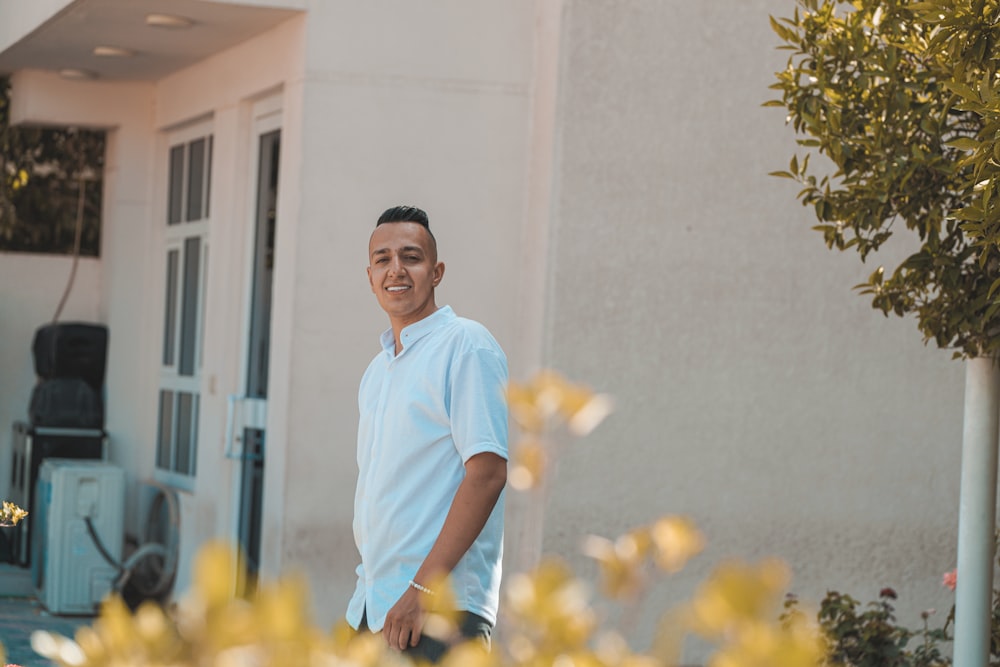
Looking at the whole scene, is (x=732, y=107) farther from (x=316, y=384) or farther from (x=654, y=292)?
(x=316, y=384)

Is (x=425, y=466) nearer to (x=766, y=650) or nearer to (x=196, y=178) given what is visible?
(x=766, y=650)

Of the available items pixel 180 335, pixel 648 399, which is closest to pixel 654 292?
pixel 648 399

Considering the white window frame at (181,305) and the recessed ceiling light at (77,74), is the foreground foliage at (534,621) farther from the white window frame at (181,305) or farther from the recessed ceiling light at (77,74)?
the recessed ceiling light at (77,74)

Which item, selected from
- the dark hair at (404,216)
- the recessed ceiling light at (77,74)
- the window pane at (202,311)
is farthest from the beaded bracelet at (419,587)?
the recessed ceiling light at (77,74)

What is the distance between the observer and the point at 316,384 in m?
7.71

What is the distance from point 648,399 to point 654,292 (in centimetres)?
55

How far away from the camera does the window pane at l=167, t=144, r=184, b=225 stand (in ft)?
33.2

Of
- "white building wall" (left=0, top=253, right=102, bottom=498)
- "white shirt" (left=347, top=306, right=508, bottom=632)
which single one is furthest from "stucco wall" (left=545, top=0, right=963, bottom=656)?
"white building wall" (left=0, top=253, right=102, bottom=498)

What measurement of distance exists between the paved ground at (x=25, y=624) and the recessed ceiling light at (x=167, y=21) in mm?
3262

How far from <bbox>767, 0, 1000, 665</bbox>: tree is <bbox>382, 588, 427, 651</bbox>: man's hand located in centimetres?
205

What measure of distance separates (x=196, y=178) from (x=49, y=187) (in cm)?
267

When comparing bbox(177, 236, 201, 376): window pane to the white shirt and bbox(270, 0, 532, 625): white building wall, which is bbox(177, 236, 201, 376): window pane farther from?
the white shirt

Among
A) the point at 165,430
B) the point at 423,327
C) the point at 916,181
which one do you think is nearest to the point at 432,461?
the point at 423,327

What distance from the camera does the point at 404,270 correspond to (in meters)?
3.89
